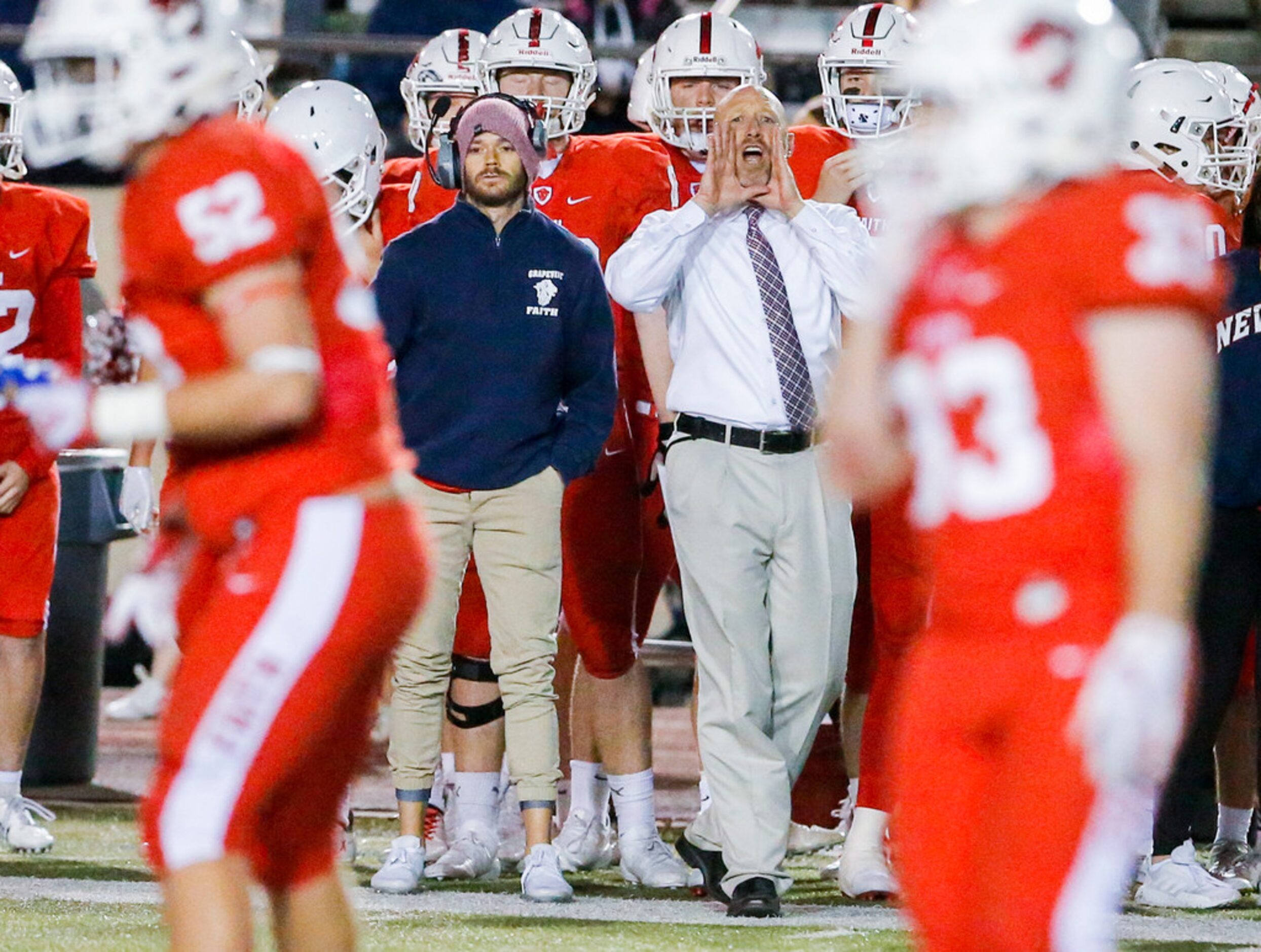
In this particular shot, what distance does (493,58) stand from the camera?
6520mm

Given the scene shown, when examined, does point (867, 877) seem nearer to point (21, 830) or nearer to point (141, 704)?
point (21, 830)

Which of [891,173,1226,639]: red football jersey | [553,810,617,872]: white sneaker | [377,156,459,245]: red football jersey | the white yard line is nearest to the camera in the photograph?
[891,173,1226,639]: red football jersey

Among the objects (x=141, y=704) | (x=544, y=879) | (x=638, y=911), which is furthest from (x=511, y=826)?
(x=141, y=704)

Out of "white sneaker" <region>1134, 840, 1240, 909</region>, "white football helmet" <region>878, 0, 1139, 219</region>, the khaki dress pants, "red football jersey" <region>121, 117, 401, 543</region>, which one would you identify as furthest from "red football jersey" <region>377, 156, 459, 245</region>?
"white football helmet" <region>878, 0, 1139, 219</region>

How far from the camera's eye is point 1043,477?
259 cm

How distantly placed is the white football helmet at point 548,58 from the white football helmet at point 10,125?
132cm

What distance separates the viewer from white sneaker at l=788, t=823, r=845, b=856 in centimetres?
633

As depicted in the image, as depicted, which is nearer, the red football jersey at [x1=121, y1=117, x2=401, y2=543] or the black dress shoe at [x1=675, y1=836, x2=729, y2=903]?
the red football jersey at [x1=121, y1=117, x2=401, y2=543]

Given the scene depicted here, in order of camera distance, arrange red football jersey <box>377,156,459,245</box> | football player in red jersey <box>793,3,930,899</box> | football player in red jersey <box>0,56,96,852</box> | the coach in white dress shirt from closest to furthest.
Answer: the coach in white dress shirt < football player in red jersey <box>793,3,930,899</box> < football player in red jersey <box>0,56,96,852</box> < red football jersey <box>377,156,459,245</box>

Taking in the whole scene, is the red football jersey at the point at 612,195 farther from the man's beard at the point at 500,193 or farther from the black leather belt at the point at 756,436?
the black leather belt at the point at 756,436

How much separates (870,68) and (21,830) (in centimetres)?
311

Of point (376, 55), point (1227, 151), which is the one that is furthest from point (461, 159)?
point (376, 55)

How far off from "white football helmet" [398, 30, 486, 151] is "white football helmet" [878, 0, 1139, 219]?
162 inches

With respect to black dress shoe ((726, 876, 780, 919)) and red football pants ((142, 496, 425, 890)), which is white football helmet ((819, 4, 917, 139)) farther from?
red football pants ((142, 496, 425, 890))
